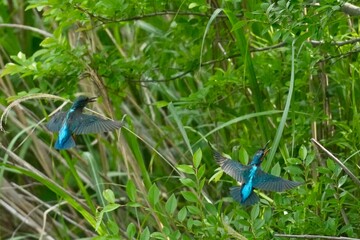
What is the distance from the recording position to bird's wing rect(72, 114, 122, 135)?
1898 mm

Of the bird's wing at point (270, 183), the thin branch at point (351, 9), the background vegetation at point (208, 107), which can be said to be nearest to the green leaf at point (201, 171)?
the background vegetation at point (208, 107)

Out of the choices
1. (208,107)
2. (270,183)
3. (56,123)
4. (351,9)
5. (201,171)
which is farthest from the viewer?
(208,107)

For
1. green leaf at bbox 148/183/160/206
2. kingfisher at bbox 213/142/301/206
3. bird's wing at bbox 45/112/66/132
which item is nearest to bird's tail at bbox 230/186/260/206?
kingfisher at bbox 213/142/301/206

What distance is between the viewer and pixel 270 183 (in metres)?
1.82

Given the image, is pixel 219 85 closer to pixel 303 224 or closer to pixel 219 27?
pixel 219 27

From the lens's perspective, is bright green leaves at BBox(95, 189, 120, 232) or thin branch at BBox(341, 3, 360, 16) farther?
thin branch at BBox(341, 3, 360, 16)

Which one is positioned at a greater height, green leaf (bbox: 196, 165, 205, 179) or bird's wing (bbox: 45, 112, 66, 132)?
bird's wing (bbox: 45, 112, 66, 132)

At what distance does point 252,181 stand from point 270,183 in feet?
0.14

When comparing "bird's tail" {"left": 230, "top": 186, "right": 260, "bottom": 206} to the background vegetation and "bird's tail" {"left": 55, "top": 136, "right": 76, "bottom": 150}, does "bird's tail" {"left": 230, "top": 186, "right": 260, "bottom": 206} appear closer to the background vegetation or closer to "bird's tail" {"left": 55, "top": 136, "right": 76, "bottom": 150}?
the background vegetation

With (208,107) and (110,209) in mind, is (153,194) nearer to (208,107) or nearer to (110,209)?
(110,209)

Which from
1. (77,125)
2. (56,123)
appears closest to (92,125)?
(77,125)

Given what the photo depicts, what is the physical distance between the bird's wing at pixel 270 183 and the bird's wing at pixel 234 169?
0.08ft

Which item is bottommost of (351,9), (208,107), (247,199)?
(208,107)

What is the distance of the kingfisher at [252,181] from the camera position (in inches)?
71.7
